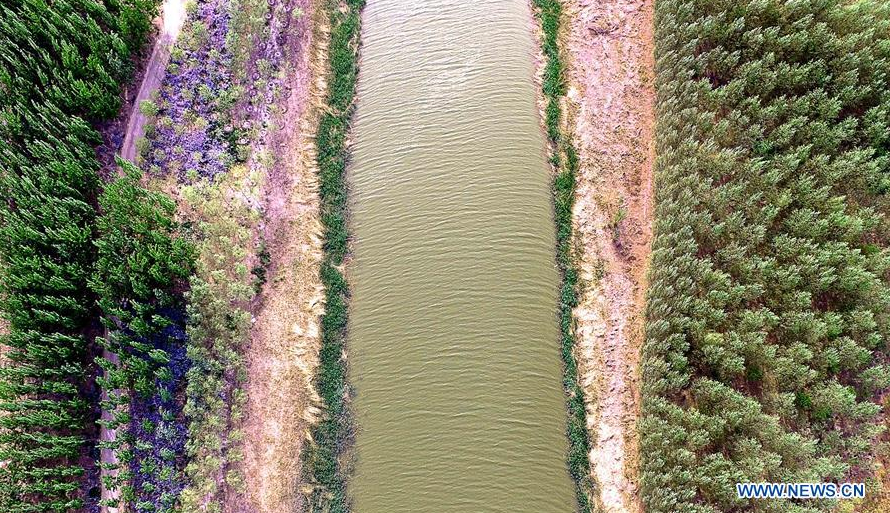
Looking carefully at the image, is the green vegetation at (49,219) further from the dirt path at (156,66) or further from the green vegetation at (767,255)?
the green vegetation at (767,255)

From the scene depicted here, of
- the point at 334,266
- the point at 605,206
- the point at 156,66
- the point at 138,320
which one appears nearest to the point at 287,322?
the point at 334,266

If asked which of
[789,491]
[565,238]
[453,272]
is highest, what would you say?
[565,238]

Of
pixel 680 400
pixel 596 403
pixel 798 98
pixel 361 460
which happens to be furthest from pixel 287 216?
pixel 798 98

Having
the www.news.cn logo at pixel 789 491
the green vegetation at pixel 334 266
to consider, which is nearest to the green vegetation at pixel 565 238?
the www.news.cn logo at pixel 789 491

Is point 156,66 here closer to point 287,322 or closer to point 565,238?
point 287,322

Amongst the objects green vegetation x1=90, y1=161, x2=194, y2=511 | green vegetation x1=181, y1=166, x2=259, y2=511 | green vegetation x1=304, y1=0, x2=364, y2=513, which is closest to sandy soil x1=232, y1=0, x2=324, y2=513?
green vegetation x1=304, y1=0, x2=364, y2=513

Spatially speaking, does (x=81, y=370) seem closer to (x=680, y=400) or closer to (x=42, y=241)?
(x=42, y=241)

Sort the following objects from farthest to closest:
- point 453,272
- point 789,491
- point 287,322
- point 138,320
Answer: point 453,272 → point 287,322 → point 138,320 → point 789,491

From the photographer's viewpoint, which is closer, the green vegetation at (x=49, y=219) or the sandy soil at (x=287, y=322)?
the green vegetation at (x=49, y=219)
